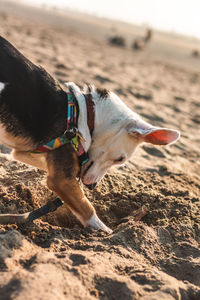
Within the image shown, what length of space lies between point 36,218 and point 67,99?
4.16 ft

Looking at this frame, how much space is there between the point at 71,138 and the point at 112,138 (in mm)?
497

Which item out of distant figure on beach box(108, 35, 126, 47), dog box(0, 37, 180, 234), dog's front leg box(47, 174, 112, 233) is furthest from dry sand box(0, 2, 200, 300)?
distant figure on beach box(108, 35, 126, 47)

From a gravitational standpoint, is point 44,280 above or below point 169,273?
above

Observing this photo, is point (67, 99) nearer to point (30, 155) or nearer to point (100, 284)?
point (30, 155)

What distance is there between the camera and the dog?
3.16m

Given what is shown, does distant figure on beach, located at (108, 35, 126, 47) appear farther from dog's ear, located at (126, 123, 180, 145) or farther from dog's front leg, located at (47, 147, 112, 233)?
dog's front leg, located at (47, 147, 112, 233)

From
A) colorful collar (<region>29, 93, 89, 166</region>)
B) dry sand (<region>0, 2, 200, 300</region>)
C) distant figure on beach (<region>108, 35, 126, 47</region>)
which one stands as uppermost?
colorful collar (<region>29, 93, 89, 166</region>)

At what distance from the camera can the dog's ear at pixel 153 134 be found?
3489mm

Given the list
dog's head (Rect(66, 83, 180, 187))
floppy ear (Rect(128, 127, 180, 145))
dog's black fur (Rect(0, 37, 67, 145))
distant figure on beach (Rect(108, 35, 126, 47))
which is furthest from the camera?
distant figure on beach (Rect(108, 35, 126, 47))

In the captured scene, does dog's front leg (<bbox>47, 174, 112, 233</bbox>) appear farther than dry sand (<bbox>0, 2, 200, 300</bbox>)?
Yes

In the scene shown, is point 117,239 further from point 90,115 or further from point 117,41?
point 117,41

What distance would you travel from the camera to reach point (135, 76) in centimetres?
1314

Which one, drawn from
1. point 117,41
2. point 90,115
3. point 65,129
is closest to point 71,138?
point 65,129

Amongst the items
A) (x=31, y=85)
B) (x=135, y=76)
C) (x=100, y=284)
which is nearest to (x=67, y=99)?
(x=31, y=85)
